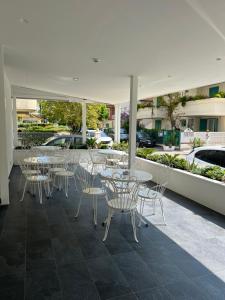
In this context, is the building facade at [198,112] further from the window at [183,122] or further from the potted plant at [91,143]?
the potted plant at [91,143]

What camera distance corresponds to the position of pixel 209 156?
19.1 feet

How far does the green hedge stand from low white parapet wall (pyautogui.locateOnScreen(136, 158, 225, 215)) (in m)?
0.17

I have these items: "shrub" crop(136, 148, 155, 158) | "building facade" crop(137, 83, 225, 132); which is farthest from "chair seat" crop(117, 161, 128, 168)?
"building facade" crop(137, 83, 225, 132)

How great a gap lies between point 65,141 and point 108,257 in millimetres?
7913

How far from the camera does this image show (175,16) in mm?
2775

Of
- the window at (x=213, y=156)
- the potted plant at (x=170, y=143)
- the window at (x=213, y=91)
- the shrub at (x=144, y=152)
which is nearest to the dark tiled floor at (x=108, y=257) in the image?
the window at (x=213, y=156)

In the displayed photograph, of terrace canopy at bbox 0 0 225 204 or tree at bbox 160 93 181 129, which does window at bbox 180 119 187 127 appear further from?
terrace canopy at bbox 0 0 225 204

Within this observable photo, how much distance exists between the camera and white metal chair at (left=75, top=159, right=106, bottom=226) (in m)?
4.03

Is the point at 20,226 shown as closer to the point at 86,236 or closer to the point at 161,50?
the point at 86,236

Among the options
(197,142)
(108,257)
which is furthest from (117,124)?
(108,257)

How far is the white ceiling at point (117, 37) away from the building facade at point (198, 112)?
10.8 meters

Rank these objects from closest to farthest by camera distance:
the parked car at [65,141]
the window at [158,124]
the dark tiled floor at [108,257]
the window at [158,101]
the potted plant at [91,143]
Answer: the dark tiled floor at [108,257], the parked car at [65,141], the potted plant at [91,143], the window at [158,101], the window at [158,124]

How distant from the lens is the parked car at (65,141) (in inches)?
392

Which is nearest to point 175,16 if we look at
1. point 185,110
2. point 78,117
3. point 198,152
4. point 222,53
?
point 222,53
